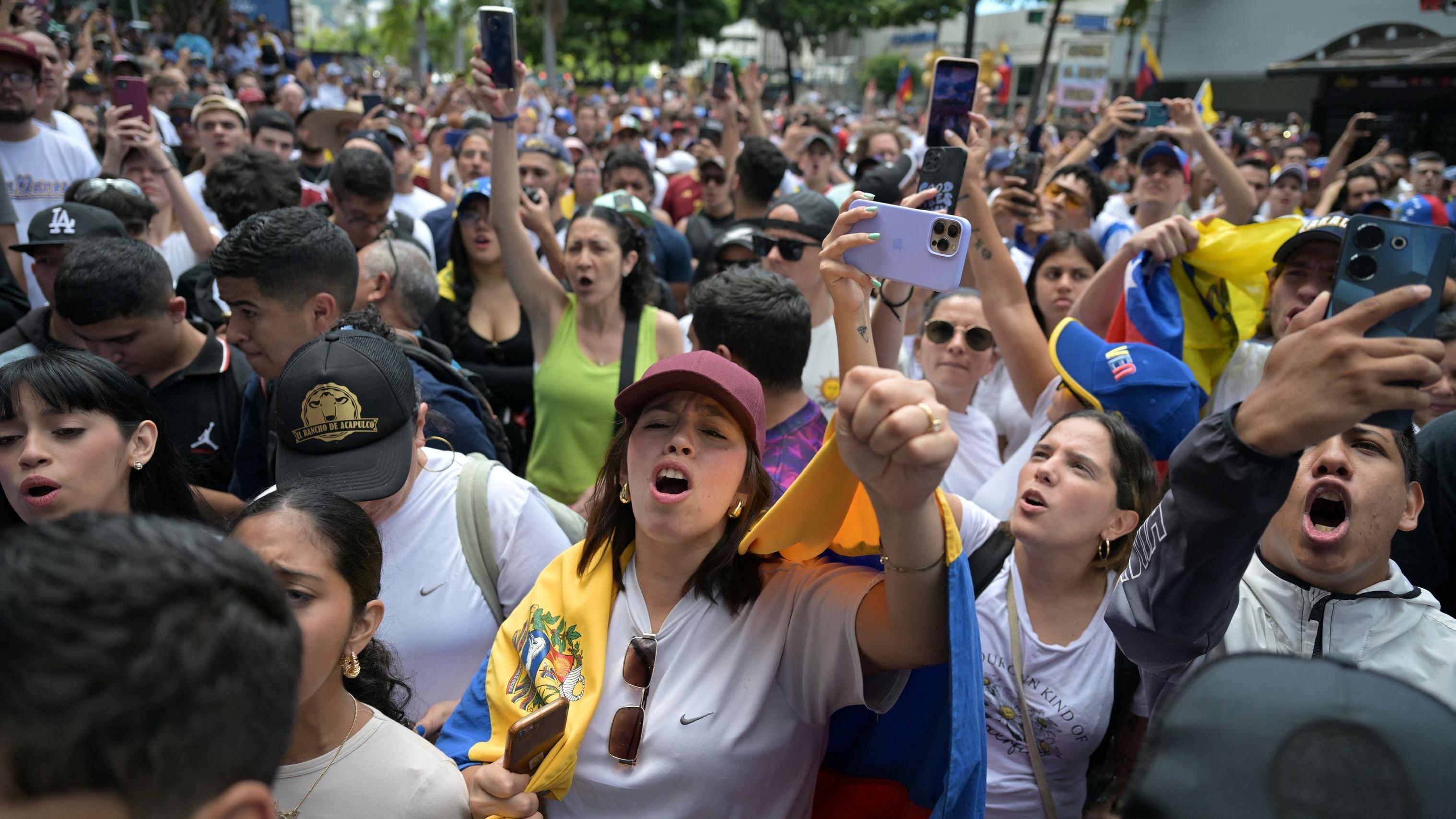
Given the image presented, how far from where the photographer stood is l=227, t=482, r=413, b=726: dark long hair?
194 centimetres

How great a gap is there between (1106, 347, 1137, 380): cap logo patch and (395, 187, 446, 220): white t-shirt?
4764mm

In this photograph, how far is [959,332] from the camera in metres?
3.70

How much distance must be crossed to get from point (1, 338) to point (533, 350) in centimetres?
200

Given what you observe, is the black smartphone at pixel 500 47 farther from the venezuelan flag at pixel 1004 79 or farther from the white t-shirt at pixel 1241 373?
the venezuelan flag at pixel 1004 79

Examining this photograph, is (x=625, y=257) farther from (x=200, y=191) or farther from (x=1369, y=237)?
(x=200, y=191)

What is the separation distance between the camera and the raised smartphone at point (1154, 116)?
5957mm

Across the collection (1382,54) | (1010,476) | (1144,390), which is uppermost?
(1382,54)

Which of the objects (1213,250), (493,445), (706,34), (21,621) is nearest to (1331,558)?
(1213,250)

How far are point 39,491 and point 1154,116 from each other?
6226mm

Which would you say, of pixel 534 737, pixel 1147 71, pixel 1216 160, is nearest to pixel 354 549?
pixel 534 737

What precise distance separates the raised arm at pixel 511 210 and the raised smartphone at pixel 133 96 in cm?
221

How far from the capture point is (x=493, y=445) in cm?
339

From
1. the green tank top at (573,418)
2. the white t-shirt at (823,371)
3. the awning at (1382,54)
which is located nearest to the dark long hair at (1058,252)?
the white t-shirt at (823,371)

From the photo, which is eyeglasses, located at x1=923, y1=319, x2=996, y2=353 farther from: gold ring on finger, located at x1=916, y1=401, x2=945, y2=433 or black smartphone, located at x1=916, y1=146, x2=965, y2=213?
gold ring on finger, located at x1=916, y1=401, x2=945, y2=433
